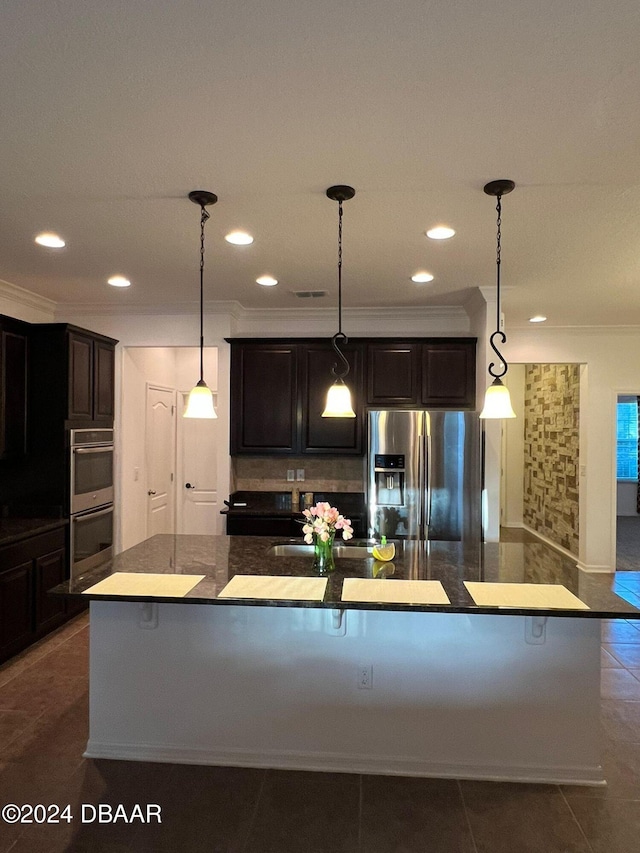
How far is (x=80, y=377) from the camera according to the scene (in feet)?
13.8

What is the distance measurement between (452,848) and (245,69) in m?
2.73

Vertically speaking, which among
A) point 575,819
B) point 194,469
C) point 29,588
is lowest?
point 575,819

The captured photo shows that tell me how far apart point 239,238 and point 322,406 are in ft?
6.75

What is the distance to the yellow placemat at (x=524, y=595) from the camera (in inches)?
79.4

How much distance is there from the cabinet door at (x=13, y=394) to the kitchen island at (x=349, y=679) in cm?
191

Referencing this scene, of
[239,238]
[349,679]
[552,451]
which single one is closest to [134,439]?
[239,238]

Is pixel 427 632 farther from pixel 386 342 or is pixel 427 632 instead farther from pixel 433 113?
pixel 386 342

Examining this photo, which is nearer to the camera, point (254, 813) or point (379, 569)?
point (254, 813)

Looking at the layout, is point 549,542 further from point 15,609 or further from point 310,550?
point 15,609

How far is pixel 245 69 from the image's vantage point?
1.55 m

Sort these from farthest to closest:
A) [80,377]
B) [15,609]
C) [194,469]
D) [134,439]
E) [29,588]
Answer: [194,469]
[134,439]
[80,377]
[29,588]
[15,609]

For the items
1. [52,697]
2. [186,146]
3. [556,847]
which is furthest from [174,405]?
[556,847]

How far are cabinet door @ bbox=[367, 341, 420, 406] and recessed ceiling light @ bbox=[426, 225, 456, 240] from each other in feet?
5.88

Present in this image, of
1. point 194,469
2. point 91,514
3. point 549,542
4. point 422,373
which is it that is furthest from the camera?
point 549,542
